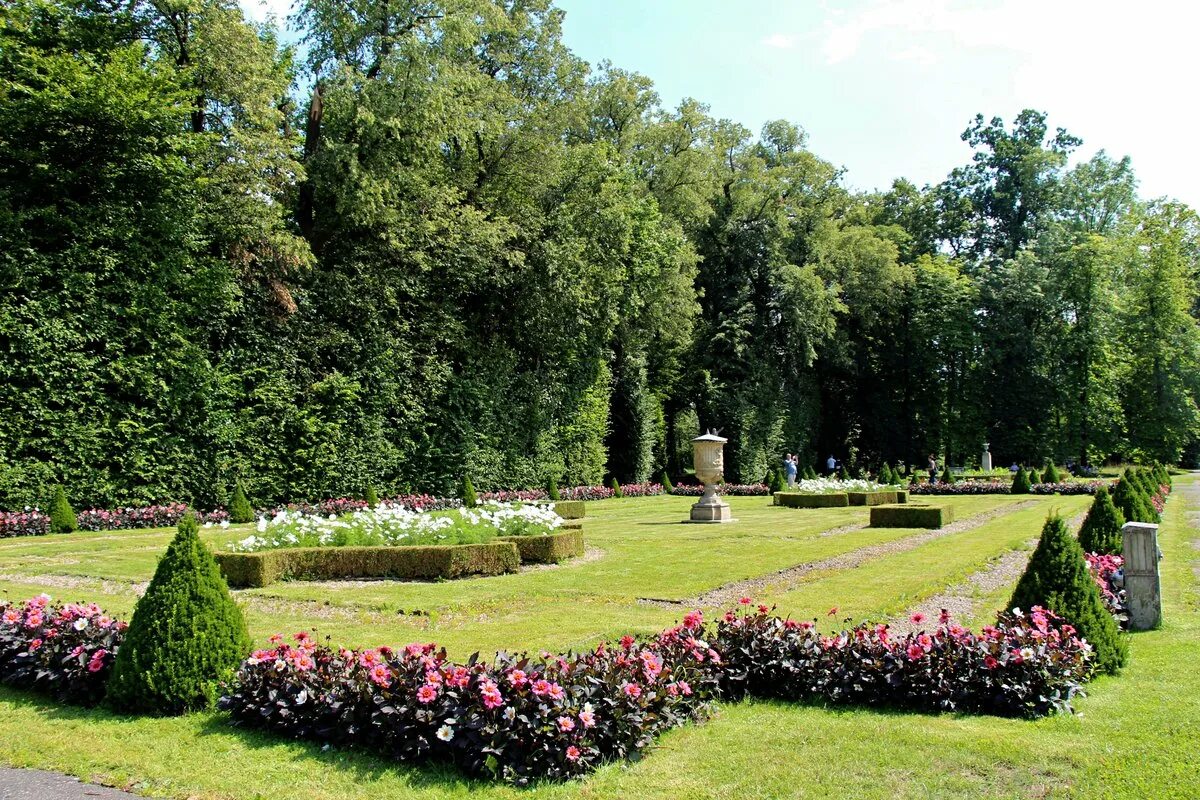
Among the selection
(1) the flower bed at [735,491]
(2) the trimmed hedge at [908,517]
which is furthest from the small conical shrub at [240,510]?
(1) the flower bed at [735,491]

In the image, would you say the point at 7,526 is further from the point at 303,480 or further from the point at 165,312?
the point at 303,480

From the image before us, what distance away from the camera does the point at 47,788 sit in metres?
4.40

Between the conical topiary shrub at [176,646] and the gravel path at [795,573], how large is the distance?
454 cm

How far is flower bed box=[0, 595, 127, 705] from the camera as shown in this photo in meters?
5.79

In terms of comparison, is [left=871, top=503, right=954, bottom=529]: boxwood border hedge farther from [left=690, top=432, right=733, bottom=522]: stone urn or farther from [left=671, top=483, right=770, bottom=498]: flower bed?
[left=671, top=483, right=770, bottom=498]: flower bed

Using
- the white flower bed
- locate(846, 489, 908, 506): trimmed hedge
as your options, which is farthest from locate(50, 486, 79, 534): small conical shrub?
locate(846, 489, 908, 506): trimmed hedge

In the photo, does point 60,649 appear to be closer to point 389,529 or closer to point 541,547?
point 389,529

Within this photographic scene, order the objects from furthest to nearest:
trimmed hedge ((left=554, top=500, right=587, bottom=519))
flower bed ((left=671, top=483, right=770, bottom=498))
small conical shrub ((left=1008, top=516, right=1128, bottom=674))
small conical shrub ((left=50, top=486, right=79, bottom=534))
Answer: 1. flower bed ((left=671, top=483, right=770, bottom=498))
2. trimmed hedge ((left=554, top=500, right=587, bottom=519))
3. small conical shrub ((left=50, top=486, right=79, bottom=534))
4. small conical shrub ((left=1008, top=516, right=1128, bottom=674))

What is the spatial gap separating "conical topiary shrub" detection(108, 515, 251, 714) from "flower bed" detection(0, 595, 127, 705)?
29cm

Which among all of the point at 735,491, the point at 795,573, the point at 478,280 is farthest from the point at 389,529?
the point at 735,491

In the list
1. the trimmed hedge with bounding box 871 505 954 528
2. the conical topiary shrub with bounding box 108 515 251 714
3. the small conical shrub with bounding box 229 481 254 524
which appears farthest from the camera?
the trimmed hedge with bounding box 871 505 954 528

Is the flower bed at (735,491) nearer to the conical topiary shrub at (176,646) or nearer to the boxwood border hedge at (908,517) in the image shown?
the boxwood border hedge at (908,517)

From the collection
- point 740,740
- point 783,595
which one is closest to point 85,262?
point 783,595

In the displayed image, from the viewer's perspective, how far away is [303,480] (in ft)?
64.7
